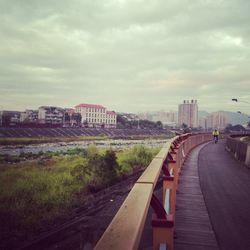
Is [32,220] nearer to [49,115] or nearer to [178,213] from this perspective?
[178,213]

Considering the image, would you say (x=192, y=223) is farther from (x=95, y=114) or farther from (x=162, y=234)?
(x=95, y=114)

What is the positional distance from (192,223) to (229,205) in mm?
1979

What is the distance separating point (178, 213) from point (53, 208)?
12287mm

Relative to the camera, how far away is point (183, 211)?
21.4 feet

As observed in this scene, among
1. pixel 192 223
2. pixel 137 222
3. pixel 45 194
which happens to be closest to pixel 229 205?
pixel 192 223

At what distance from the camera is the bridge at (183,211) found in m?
1.83

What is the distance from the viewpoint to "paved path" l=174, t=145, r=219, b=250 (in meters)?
4.84

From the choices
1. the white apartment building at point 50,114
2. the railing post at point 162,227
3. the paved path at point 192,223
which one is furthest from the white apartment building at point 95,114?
the railing post at point 162,227

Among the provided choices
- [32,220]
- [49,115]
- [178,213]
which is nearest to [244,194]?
[178,213]

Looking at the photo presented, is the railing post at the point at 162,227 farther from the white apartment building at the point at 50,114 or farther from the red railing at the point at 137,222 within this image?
the white apartment building at the point at 50,114

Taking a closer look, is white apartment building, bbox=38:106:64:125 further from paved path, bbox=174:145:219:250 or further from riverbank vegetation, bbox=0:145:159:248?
paved path, bbox=174:145:219:250

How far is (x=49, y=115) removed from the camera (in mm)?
154000

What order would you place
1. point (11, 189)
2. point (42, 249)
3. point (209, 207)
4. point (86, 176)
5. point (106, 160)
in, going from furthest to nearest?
point (106, 160), point (86, 176), point (11, 189), point (42, 249), point (209, 207)

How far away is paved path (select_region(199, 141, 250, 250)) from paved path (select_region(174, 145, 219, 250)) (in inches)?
5.5
